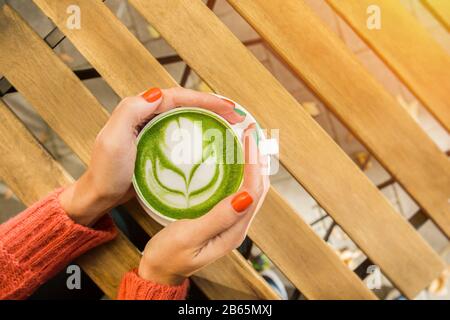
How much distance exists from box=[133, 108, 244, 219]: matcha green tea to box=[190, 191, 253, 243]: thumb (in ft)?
0.25

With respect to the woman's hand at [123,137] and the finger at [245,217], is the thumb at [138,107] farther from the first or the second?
the finger at [245,217]

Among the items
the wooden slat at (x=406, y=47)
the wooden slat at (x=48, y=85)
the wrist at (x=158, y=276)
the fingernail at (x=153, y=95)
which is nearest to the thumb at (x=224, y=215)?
the wrist at (x=158, y=276)

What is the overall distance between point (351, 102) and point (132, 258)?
0.73 m

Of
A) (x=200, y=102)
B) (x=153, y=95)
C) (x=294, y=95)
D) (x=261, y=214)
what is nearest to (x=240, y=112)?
(x=200, y=102)

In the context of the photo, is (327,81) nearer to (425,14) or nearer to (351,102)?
(351,102)

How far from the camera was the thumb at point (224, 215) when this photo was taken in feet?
2.97

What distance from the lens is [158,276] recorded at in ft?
3.44

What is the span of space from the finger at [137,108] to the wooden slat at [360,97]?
380mm

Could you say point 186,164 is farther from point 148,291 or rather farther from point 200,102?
point 148,291

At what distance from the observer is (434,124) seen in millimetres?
2287

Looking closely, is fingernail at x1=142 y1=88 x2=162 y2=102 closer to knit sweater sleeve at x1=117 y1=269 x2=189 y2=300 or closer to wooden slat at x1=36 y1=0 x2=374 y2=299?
wooden slat at x1=36 y1=0 x2=374 y2=299

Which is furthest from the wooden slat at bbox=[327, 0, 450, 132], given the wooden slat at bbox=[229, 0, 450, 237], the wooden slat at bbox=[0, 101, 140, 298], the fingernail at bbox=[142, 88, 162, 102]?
the wooden slat at bbox=[0, 101, 140, 298]
